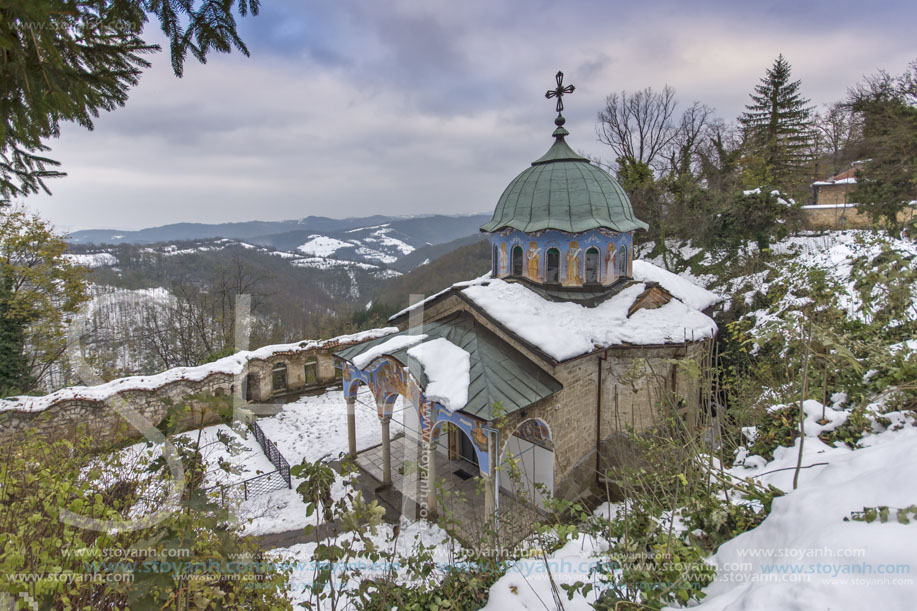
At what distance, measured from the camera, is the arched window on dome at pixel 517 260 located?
10.5m

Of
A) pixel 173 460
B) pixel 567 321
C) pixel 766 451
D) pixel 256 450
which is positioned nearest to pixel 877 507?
pixel 766 451

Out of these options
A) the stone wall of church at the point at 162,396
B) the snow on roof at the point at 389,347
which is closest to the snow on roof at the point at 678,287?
the snow on roof at the point at 389,347

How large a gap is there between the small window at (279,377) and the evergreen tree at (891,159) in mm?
21086

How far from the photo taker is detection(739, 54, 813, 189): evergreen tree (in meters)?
24.1

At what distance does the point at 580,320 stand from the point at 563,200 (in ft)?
10.5

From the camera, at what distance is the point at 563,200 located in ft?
33.0

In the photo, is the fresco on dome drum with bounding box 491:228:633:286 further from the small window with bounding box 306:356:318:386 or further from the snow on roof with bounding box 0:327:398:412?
the small window with bounding box 306:356:318:386

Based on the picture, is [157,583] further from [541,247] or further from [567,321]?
[541,247]

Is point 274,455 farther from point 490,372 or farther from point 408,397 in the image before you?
point 490,372

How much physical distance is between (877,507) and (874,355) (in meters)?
2.36

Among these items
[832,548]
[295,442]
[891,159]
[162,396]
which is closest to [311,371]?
[295,442]

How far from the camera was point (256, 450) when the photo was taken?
10984mm

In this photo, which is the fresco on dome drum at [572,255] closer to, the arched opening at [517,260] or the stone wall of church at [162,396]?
the arched opening at [517,260]

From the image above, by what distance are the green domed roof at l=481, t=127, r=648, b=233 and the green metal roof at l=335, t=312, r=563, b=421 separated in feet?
10.3
